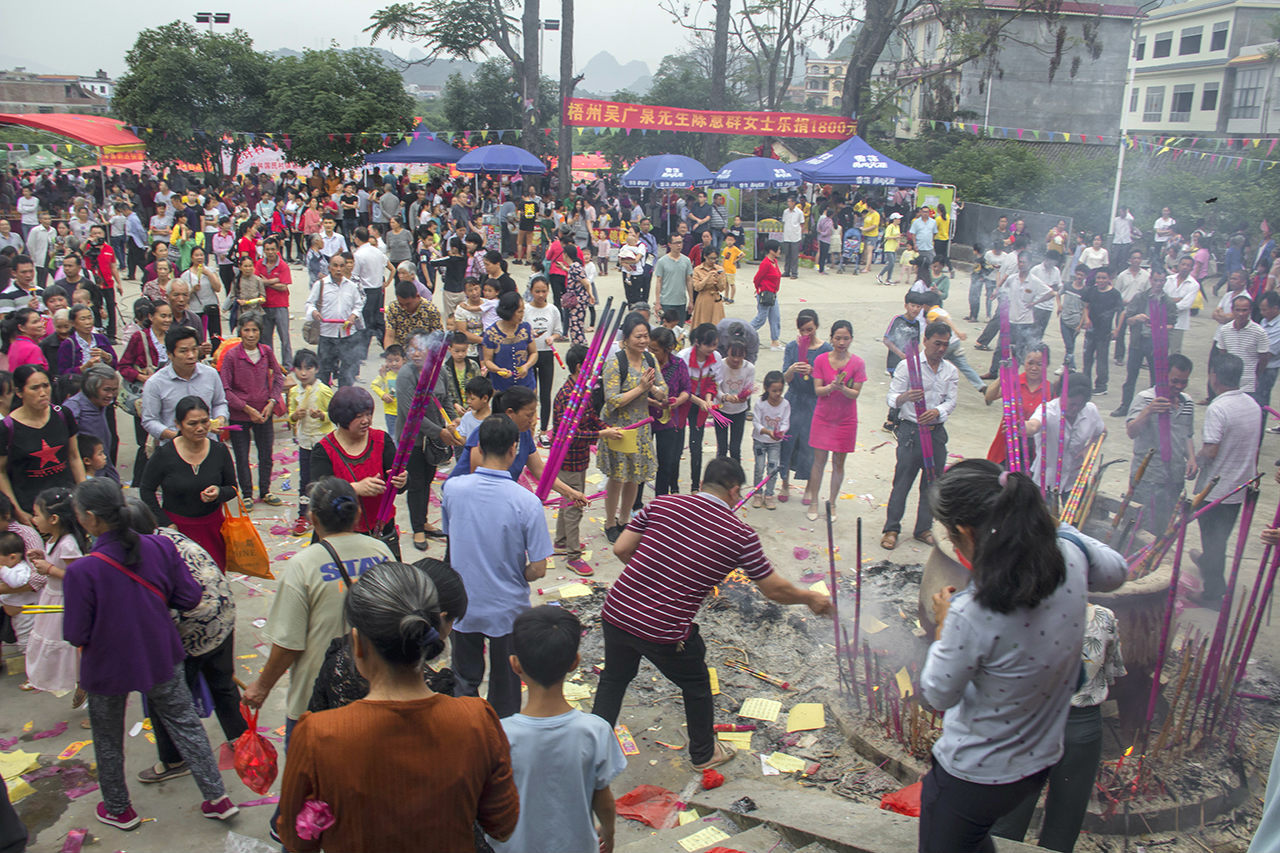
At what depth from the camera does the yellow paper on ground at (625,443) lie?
6.74m

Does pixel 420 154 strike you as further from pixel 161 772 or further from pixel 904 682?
pixel 904 682

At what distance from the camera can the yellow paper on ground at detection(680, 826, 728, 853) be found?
12.1 ft

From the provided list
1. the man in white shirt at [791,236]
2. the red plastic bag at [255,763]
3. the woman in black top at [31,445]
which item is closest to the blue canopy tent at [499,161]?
the man in white shirt at [791,236]

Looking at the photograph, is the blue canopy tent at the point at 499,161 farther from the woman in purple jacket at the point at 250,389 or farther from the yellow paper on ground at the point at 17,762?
the yellow paper on ground at the point at 17,762

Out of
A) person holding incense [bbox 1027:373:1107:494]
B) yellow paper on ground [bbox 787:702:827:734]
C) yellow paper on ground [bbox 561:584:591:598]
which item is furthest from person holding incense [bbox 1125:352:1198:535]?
yellow paper on ground [bbox 561:584:591:598]

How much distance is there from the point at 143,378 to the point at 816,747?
631 centimetres

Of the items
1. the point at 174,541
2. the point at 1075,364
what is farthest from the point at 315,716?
the point at 1075,364

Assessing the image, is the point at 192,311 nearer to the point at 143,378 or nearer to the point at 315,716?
the point at 143,378

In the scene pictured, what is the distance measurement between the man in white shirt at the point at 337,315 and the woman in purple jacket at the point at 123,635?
5581mm

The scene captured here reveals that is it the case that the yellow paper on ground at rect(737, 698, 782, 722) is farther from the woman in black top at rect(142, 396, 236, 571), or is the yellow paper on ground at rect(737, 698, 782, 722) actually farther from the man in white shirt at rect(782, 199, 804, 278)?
the man in white shirt at rect(782, 199, 804, 278)

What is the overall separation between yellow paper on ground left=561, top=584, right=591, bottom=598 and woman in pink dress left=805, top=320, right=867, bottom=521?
2.28m

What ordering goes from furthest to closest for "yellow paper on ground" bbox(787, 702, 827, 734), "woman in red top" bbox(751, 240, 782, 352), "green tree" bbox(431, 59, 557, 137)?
"green tree" bbox(431, 59, 557, 137) → "woman in red top" bbox(751, 240, 782, 352) → "yellow paper on ground" bbox(787, 702, 827, 734)

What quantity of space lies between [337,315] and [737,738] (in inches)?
246

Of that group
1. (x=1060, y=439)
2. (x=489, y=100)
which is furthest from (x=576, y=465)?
(x=489, y=100)
